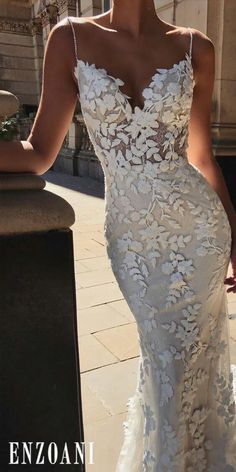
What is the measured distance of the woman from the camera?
151 centimetres

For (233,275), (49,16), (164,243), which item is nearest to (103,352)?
(233,275)

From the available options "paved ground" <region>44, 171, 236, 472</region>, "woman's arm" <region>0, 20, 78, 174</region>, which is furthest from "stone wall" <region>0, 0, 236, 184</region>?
"woman's arm" <region>0, 20, 78, 174</region>

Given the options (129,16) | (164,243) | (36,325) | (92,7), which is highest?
(92,7)

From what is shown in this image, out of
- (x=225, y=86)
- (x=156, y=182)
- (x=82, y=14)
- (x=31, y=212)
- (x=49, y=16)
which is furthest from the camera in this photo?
(x=49, y=16)

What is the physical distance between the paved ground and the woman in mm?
565

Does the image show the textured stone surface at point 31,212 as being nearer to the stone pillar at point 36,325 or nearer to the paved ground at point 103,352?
the stone pillar at point 36,325

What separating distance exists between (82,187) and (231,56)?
5.40 metres

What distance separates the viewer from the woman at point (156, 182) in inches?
59.6

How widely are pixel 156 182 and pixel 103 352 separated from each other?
1886 mm

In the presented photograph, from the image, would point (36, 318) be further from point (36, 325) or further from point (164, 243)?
point (164, 243)

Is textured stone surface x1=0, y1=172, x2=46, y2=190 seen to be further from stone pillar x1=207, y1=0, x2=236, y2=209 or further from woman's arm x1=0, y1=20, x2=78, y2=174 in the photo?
stone pillar x1=207, y1=0, x2=236, y2=209

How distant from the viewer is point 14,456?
4.82 ft

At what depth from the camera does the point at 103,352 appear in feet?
10.3

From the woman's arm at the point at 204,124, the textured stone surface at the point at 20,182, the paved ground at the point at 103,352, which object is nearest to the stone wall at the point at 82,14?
the paved ground at the point at 103,352
